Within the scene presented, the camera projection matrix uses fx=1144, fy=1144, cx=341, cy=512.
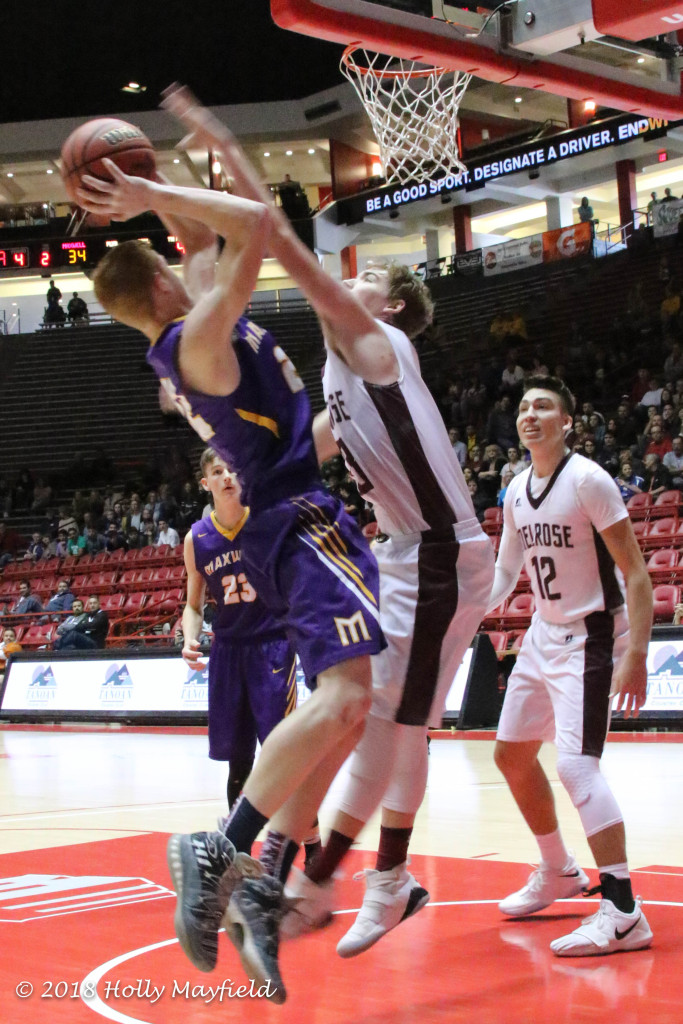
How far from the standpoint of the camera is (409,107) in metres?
7.46

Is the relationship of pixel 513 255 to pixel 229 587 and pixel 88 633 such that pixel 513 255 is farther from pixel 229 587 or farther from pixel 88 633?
pixel 229 587

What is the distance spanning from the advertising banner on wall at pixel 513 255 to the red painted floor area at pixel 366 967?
21.7 m

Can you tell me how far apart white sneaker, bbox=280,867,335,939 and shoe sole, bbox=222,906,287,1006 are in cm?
19

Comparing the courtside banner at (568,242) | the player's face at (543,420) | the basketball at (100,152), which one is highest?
the courtside banner at (568,242)

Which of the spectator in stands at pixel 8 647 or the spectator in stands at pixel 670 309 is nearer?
the spectator in stands at pixel 8 647

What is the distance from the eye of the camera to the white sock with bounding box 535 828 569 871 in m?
4.20

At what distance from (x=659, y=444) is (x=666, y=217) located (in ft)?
30.5

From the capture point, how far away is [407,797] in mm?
3688

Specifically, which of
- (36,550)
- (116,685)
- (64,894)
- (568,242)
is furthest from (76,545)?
(64,894)

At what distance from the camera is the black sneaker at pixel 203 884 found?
2.82 meters

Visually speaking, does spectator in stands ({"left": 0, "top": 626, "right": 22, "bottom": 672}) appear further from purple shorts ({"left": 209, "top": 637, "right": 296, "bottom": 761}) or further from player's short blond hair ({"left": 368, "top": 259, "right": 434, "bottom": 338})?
player's short blond hair ({"left": 368, "top": 259, "right": 434, "bottom": 338})

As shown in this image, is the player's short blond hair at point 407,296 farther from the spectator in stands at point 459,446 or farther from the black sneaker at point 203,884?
the spectator in stands at point 459,446

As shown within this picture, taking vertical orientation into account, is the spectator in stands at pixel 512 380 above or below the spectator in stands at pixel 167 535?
above

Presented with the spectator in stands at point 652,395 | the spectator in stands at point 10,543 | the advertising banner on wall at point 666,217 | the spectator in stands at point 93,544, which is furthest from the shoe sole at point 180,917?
the advertising banner on wall at point 666,217
